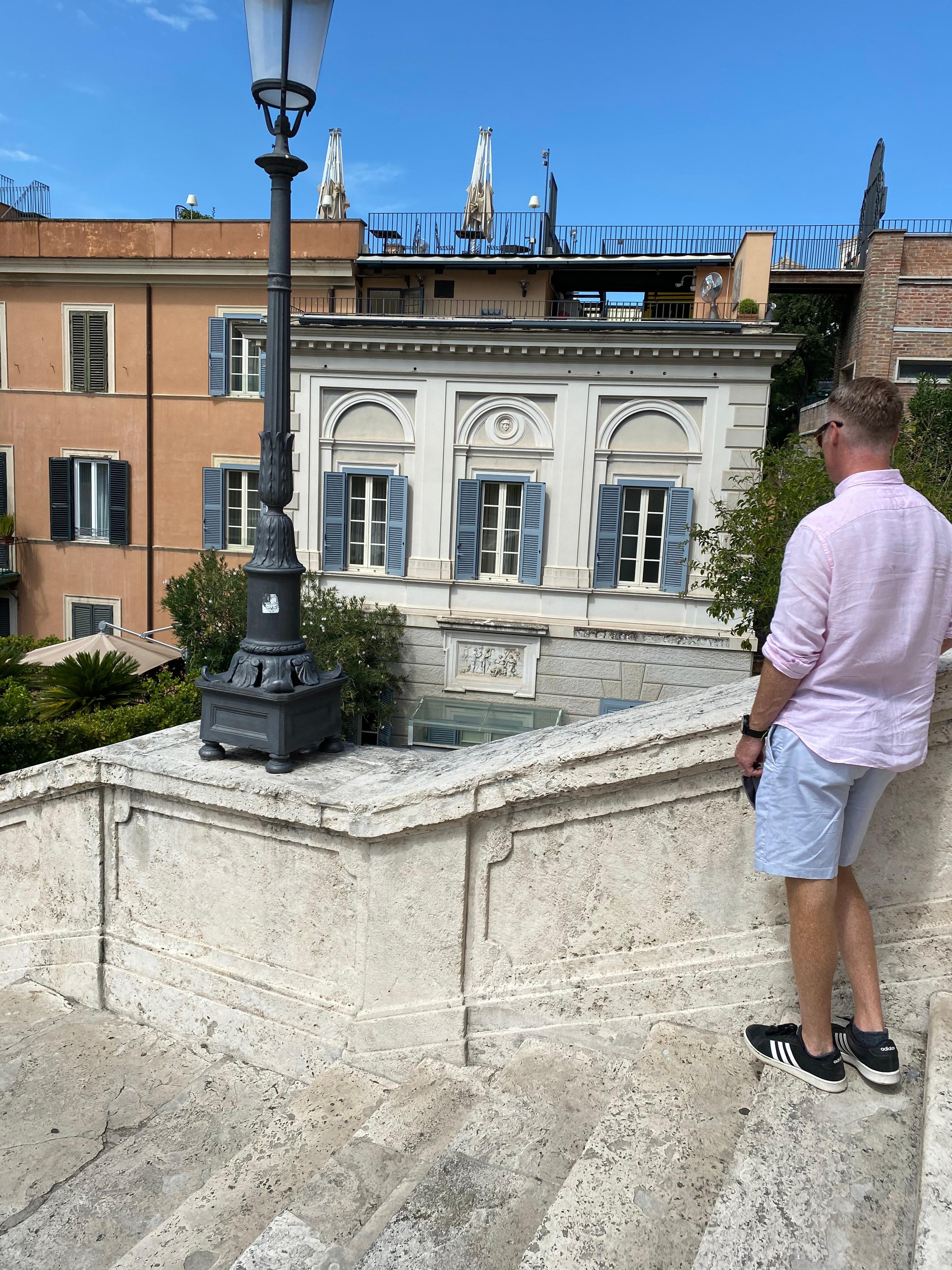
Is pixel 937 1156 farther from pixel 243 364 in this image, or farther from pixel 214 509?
pixel 243 364

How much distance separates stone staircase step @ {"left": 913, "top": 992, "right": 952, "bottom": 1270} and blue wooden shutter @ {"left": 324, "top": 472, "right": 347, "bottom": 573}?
15034 millimetres

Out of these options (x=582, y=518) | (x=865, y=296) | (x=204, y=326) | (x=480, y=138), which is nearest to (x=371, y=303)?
(x=204, y=326)

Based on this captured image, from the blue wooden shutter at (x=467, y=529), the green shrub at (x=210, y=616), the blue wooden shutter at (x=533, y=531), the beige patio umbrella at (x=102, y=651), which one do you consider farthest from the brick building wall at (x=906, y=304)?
the beige patio umbrella at (x=102, y=651)

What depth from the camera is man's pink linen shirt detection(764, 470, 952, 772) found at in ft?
7.48

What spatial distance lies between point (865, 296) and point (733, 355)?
11.6 metres

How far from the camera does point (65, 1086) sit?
12.3ft

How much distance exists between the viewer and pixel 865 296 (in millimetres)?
23719

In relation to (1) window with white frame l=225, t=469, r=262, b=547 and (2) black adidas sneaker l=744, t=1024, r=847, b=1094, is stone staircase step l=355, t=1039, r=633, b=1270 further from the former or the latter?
(1) window with white frame l=225, t=469, r=262, b=547

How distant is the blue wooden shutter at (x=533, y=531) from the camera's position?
1591 cm

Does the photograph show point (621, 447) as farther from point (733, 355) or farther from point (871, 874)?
point (871, 874)

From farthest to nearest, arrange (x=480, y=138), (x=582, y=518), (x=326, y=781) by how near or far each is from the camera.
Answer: (x=480, y=138) → (x=582, y=518) → (x=326, y=781)

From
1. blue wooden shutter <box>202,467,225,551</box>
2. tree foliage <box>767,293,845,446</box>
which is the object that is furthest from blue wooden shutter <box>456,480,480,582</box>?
tree foliage <box>767,293,845,446</box>

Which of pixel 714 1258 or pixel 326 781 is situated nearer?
pixel 714 1258

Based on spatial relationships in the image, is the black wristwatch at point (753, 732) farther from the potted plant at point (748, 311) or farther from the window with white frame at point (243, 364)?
the window with white frame at point (243, 364)
